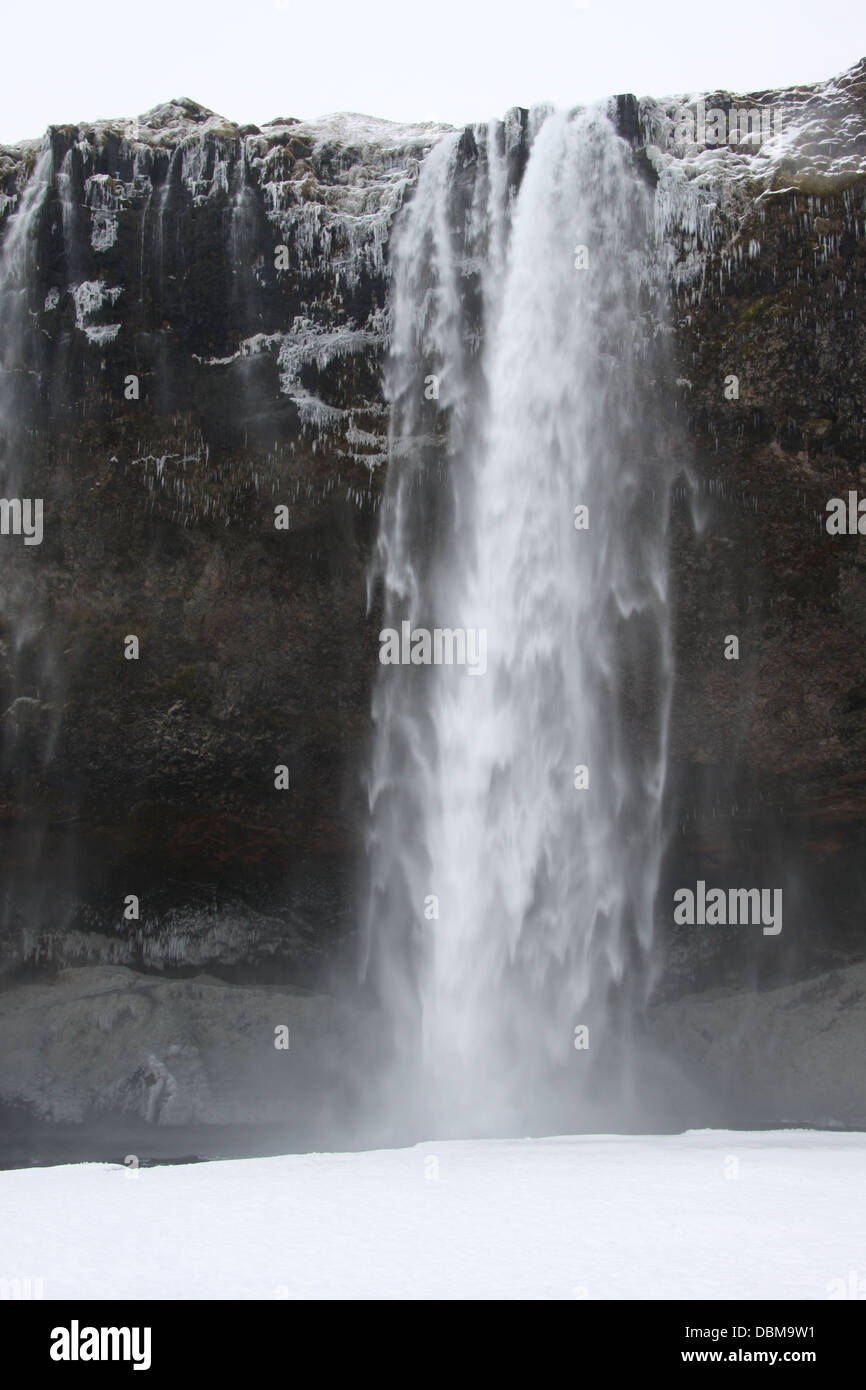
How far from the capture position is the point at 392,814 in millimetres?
17734

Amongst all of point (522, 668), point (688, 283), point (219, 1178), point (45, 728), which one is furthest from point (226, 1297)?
point (688, 283)

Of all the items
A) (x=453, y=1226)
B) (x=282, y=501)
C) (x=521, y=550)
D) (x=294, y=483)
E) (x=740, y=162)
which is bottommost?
(x=453, y=1226)

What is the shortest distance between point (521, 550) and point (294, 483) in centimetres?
301

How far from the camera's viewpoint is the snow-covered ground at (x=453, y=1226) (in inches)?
291

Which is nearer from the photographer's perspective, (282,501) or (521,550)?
(521,550)

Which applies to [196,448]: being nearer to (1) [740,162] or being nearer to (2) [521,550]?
(2) [521,550]

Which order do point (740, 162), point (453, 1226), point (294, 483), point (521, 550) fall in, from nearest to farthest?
point (453, 1226)
point (740, 162)
point (521, 550)
point (294, 483)

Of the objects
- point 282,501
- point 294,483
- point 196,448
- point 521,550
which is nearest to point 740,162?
point 521,550

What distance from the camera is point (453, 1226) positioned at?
29.6 feet

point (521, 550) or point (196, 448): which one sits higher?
point (196, 448)

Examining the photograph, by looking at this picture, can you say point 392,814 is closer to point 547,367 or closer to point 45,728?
point 45,728

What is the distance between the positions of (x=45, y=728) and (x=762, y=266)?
10813 millimetres

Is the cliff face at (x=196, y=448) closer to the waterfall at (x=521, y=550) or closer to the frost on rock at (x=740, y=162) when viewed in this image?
the waterfall at (x=521, y=550)

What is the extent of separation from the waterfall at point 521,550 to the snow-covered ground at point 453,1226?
3.97m
